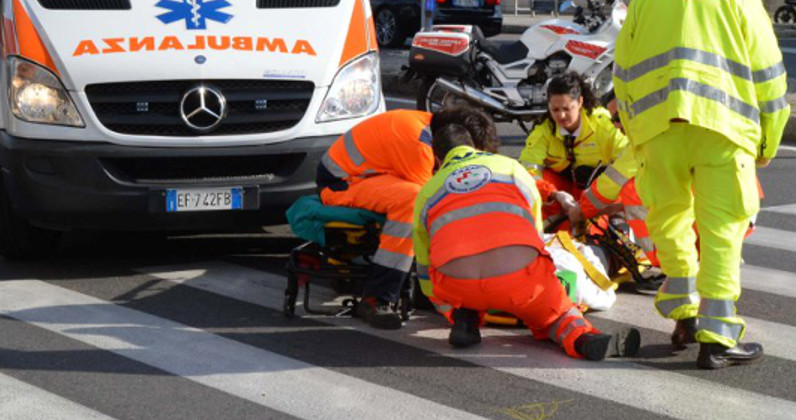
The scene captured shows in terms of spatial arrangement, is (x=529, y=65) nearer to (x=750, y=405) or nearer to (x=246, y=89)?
(x=246, y=89)

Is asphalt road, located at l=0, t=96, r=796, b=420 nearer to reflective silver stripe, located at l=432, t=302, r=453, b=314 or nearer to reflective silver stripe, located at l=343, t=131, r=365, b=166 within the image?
reflective silver stripe, located at l=432, t=302, r=453, b=314

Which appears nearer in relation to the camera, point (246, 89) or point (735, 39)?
point (735, 39)

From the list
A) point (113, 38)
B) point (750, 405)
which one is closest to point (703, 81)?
point (750, 405)

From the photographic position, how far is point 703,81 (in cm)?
577

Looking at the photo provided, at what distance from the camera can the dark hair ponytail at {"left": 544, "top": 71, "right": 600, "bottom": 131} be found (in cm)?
819

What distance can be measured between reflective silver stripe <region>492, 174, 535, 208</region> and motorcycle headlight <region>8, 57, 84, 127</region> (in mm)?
2407

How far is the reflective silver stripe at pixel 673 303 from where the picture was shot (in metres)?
6.12

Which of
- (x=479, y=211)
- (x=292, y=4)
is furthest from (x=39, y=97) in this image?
(x=479, y=211)

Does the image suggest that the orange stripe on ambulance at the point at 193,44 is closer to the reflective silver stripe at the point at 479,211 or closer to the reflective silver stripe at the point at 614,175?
the reflective silver stripe at the point at 614,175

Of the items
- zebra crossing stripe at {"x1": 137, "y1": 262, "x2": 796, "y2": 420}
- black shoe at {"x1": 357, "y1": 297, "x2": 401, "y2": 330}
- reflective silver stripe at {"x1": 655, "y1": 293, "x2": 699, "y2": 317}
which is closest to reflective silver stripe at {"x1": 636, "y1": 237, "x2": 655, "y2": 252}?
zebra crossing stripe at {"x1": 137, "y1": 262, "x2": 796, "y2": 420}

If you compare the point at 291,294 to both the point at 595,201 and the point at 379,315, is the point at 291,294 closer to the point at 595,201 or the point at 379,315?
the point at 379,315

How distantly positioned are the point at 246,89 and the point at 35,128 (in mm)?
1085

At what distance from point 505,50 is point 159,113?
665 centimetres

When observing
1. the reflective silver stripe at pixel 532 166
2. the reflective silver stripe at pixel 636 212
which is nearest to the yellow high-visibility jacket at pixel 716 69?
the reflective silver stripe at pixel 636 212
